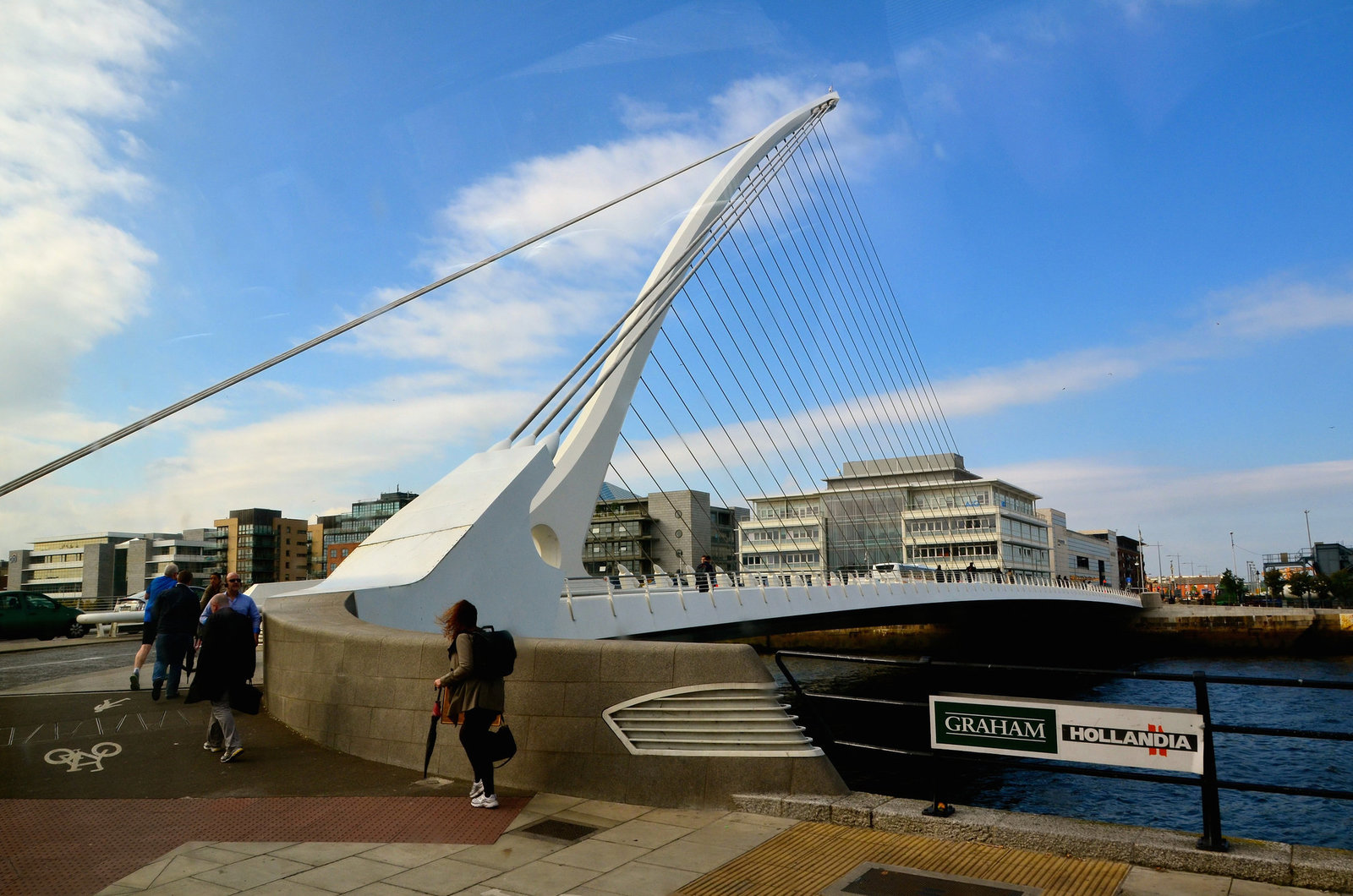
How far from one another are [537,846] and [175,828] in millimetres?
2119

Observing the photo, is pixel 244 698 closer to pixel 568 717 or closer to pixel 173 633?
pixel 568 717

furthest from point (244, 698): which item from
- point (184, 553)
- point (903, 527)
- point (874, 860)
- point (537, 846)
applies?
point (184, 553)

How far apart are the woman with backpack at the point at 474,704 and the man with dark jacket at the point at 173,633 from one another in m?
6.43

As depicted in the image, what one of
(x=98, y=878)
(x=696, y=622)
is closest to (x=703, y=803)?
(x=98, y=878)

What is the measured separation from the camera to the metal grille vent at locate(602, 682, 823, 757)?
575cm

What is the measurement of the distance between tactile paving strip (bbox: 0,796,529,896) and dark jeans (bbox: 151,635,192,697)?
15.9 ft

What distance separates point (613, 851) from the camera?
496cm

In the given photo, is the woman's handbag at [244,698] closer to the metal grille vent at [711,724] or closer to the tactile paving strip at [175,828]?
the tactile paving strip at [175,828]

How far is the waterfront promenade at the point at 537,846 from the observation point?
4.40 m

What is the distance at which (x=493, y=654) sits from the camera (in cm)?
570

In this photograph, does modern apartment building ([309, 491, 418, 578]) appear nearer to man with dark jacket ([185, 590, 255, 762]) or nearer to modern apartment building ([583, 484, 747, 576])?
modern apartment building ([583, 484, 747, 576])

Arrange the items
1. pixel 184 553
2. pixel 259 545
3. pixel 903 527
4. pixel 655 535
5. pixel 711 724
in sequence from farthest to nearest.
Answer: pixel 259 545 → pixel 184 553 → pixel 655 535 → pixel 903 527 → pixel 711 724

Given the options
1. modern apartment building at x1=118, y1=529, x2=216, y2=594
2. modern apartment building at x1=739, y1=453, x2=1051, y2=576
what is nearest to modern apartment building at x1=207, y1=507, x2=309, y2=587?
modern apartment building at x1=118, y1=529, x2=216, y2=594

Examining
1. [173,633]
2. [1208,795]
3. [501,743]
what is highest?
[173,633]
